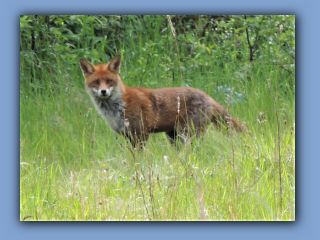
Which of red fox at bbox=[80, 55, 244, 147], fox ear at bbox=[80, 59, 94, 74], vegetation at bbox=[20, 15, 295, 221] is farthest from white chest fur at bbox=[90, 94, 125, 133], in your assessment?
fox ear at bbox=[80, 59, 94, 74]

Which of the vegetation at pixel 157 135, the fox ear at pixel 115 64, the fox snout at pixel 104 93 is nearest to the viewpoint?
the vegetation at pixel 157 135

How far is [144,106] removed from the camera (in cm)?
654

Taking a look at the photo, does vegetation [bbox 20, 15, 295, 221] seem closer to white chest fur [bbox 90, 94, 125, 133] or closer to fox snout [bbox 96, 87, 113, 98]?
white chest fur [bbox 90, 94, 125, 133]

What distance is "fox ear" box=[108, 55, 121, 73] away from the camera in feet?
20.1

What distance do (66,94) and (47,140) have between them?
0.72 m

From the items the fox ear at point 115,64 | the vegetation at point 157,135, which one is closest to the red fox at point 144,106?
the fox ear at point 115,64

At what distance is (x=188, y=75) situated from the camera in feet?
20.4

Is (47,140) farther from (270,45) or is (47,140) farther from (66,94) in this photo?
(270,45)

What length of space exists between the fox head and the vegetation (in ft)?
0.32

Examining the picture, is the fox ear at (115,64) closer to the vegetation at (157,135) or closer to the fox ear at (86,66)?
the vegetation at (157,135)

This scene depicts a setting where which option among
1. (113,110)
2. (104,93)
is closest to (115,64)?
(104,93)

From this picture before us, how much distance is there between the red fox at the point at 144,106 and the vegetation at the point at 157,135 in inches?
5.0

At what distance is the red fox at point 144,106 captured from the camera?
6355 millimetres

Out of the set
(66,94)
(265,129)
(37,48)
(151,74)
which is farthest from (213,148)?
(37,48)
